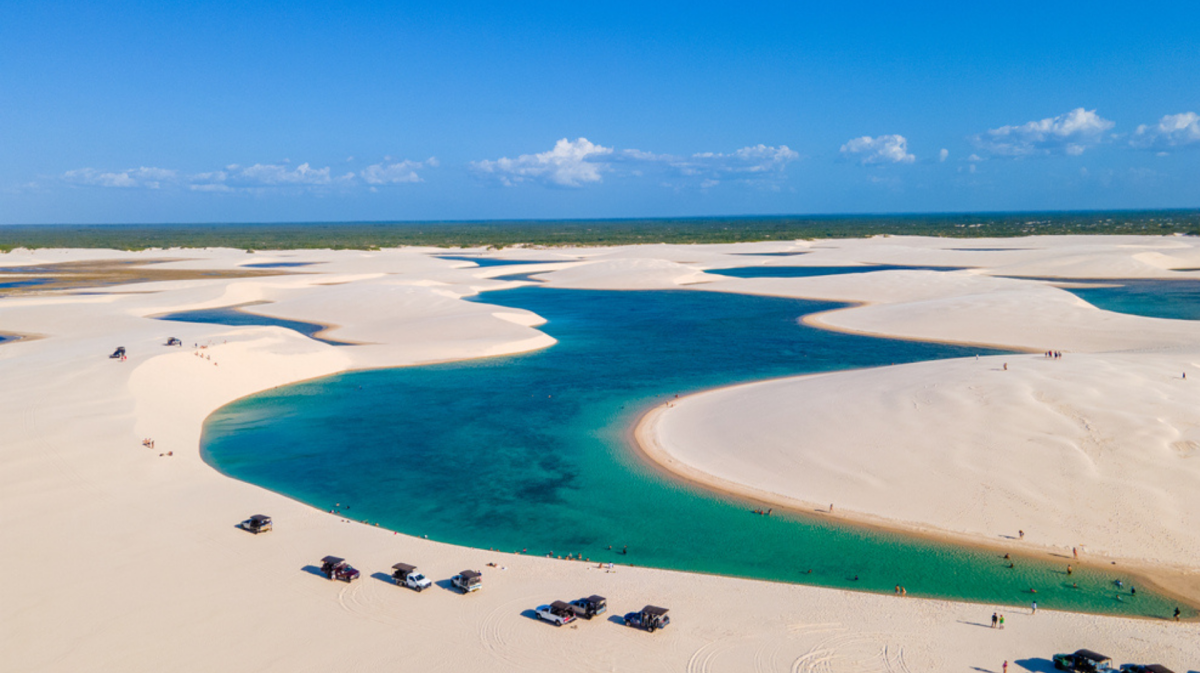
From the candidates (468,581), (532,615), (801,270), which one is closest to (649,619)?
(532,615)

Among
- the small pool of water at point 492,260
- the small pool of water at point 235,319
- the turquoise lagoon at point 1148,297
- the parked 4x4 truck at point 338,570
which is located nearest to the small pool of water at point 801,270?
the turquoise lagoon at point 1148,297

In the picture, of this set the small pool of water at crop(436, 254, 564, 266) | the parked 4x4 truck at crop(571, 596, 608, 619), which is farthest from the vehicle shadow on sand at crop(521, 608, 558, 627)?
the small pool of water at crop(436, 254, 564, 266)

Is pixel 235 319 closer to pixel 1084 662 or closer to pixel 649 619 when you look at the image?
pixel 649 619

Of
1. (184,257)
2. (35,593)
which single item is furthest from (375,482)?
(184,257)

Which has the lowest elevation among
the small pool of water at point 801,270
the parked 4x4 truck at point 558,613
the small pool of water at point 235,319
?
the parked 4x4 truck at point 558,613

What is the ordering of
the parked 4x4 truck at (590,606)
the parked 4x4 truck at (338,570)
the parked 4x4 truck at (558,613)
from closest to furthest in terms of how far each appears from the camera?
1. the parked 4x4 truck at (558,613)
2. the parked 4x4 truck at (590,606)
3. the parked 4x4 truck at (338,570)

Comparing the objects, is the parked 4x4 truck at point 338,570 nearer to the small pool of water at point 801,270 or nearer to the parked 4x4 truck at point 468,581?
the parked 4x4 truck at point 468,581
